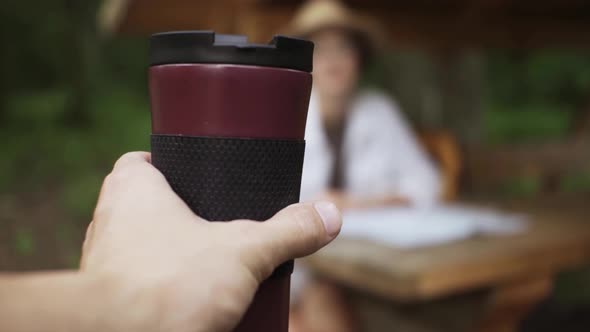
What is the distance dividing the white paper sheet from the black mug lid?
116 cm

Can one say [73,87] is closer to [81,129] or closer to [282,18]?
[81,129]

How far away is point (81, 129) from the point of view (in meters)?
7.14

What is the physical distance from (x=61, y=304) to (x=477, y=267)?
49.0 inches

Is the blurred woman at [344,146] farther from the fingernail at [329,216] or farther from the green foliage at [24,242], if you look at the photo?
the green foliage at [24,242]

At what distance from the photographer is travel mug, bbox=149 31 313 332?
0.38m

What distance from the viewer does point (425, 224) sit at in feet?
5.52

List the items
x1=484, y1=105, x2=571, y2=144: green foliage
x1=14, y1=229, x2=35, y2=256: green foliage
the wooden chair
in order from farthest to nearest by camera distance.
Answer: x1=484, y1=105, x2=571, y2=144: green foliage, x1=14, y1=229, x2=35, y2=256: green foliage, the wooden chair

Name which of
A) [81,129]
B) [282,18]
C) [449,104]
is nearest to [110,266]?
[282,18]

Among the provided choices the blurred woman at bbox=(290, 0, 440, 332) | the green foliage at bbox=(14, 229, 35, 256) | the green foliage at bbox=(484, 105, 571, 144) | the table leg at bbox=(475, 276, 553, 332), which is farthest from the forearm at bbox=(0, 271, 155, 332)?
the green foliage at bbox=(484, 105, 571, 144)

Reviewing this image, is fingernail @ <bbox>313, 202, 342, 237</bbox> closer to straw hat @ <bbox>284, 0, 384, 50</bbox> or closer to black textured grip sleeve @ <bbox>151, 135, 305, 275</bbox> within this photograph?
black textured grip sleeve @ <bbox>151, 135, 305, 275</bbox>

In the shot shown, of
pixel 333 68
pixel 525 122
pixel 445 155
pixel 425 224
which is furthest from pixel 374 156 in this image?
pixel 525 122

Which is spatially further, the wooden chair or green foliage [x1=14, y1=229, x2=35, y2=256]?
green foliage [x1=14, y1=229, x2=35, y2=256]

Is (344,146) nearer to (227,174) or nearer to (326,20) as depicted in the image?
(326,20)

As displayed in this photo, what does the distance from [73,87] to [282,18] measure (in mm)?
5777
